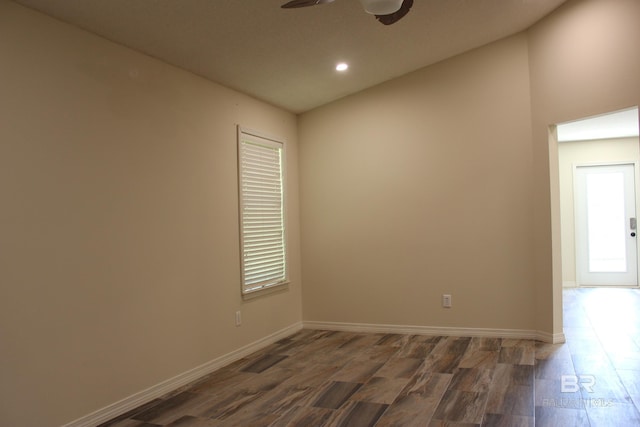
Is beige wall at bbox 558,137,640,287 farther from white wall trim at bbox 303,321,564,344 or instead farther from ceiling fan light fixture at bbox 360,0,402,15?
ceiling fan light fixture at bbox 360,0,402,15

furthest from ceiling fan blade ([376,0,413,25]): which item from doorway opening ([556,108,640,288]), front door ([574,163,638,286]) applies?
front door ([574,163,638,286])

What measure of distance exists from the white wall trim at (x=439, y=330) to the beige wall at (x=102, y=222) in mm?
1491

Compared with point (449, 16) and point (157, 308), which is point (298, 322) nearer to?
point (157, 308)

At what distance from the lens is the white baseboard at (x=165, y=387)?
3.08 m

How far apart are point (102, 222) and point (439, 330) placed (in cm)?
355

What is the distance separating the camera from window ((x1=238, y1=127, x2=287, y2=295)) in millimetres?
4746

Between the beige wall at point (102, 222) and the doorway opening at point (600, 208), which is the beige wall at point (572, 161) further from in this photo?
the beige wall at point (102, 222)

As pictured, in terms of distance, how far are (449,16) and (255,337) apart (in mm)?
3376

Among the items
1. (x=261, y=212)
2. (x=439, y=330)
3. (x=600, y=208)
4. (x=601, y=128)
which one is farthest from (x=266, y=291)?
(x=600, y=208)

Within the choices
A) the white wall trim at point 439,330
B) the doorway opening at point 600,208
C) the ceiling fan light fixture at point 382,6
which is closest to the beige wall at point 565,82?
the white wall trim at point 439,330

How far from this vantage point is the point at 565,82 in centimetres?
444

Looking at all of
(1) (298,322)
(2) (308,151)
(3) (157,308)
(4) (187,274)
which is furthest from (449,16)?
(1) (298,322)

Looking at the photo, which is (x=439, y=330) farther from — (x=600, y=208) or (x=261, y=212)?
(x=600, y=208)

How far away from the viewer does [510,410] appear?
10.3 feet
